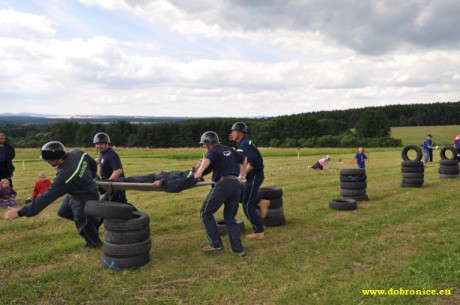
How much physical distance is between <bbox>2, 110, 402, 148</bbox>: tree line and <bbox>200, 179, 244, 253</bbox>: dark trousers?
74721mm

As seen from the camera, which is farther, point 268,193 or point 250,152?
point 268,193

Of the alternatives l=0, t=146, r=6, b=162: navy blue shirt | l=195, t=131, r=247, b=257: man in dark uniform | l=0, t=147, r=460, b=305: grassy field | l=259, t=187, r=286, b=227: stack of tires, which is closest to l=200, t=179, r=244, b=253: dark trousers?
l=195, t=131, r=247, b=257: man in dark uniform

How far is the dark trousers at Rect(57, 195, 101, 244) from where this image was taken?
7375 millimetres

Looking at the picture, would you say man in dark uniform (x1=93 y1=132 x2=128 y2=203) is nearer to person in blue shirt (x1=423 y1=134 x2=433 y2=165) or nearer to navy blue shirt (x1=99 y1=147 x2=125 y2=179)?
navy blue shirt (x1=99 y1=147 x2=125 y2=179)

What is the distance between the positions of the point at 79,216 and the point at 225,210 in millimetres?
2919

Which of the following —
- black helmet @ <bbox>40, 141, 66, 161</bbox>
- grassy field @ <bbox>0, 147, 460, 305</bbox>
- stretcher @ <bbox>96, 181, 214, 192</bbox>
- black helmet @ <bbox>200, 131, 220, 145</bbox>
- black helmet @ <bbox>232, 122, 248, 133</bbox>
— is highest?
black helmet @ <bbox>232, 122, 248, 133</bbox>

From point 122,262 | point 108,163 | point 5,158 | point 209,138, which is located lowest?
point 122,262

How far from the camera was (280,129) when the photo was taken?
99.1m

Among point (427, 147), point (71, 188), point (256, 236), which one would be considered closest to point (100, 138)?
point (71, 188)

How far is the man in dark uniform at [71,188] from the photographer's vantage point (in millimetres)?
6465

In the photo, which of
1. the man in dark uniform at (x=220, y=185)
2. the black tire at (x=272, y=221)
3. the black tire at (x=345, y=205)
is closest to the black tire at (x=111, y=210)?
the man in dark uniform at (x=220, y=185)

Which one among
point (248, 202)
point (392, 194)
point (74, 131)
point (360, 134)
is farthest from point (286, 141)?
point (248, 202)

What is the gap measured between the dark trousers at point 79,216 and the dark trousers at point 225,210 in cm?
237

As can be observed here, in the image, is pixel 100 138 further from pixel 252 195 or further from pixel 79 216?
pixel 252 195
